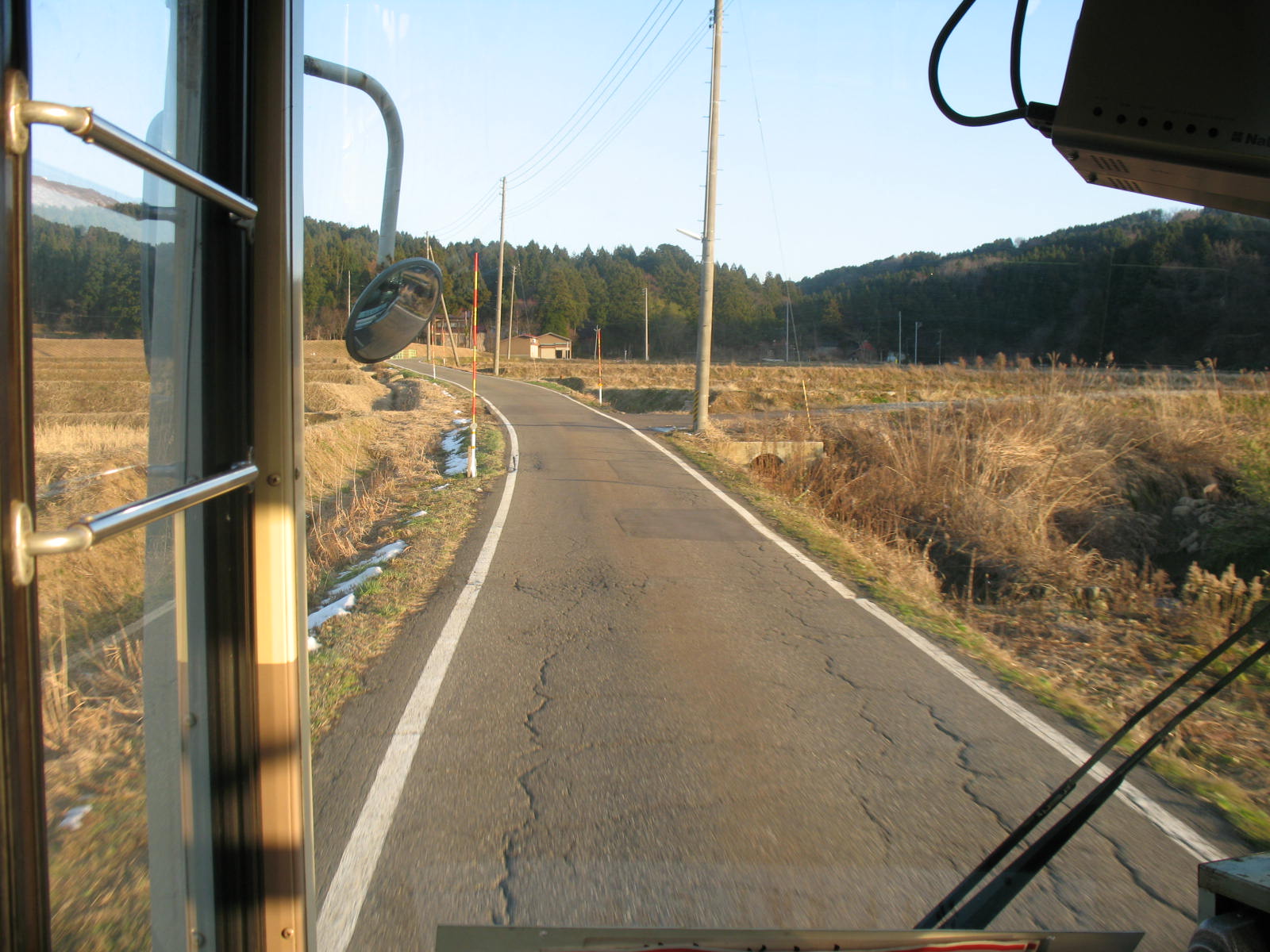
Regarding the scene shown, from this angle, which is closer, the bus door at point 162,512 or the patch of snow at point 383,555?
the bus door at point 162,512

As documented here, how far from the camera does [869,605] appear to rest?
23.6 feet

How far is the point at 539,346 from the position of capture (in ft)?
21.4

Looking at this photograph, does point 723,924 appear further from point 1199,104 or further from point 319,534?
point 319,534

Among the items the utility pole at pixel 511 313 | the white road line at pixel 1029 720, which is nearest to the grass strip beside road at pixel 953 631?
the white road line at pixel 1029 720

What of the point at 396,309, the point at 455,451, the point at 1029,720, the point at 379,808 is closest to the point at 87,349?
the point at 396,309

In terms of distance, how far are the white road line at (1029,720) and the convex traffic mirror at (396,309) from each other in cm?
341

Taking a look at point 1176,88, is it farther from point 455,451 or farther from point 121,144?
point 455,451

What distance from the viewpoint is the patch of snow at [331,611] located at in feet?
20.2

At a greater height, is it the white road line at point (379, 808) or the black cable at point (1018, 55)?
the black cable at point (1018, 55)

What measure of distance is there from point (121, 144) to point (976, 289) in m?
3.91

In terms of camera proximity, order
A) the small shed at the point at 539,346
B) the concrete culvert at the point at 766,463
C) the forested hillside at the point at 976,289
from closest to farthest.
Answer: the forested hillside at the point at 976,289 < the small shed at the point at 539,346 < the concrete culvert at the point at 766,463

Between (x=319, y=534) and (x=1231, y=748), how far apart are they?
271 inches

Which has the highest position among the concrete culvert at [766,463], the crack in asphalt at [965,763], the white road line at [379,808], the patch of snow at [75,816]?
the patch of snow at [75,816]

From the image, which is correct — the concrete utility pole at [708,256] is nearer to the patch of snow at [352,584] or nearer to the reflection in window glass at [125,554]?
the patch of snow at [352,584]
